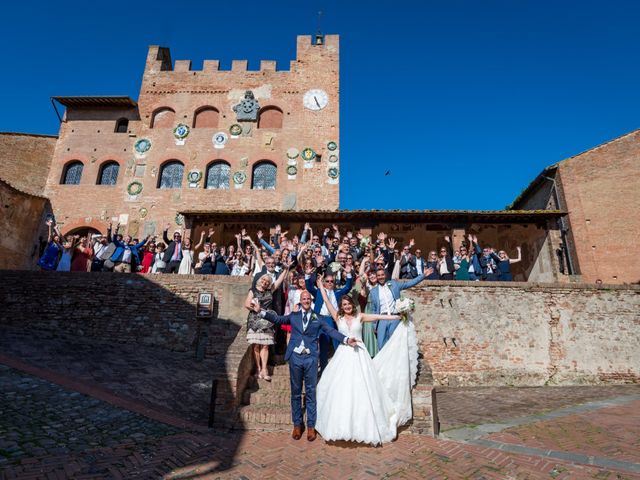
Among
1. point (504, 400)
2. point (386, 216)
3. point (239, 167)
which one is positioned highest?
point (239, 167)

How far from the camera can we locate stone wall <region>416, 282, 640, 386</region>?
10039 millimetres

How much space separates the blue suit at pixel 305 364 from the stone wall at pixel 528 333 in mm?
5778

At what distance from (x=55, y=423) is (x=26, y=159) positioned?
72.0ft

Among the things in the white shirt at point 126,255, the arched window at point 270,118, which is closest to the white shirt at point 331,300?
the white shirt at point 126,255

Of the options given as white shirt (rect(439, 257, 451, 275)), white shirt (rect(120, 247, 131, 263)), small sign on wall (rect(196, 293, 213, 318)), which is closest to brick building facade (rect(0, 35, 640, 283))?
white shirt (rect(120, 247, 131, 263))

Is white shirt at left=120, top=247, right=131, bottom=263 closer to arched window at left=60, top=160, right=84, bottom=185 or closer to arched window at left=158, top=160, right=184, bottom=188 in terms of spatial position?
arched window at left=158, top=160, right=184, bottom=188

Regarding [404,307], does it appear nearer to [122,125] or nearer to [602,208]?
[602,208]

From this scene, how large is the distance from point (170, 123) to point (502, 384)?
840 inches

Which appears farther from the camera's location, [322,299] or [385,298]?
[322,299]

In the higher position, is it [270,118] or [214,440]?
[270,118]

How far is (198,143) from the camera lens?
2081cm

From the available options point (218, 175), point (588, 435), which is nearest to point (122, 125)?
point (218, 175)

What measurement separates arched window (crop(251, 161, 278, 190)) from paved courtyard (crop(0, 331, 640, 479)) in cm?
1374

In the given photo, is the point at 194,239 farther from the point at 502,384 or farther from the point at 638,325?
the point at 638,325
